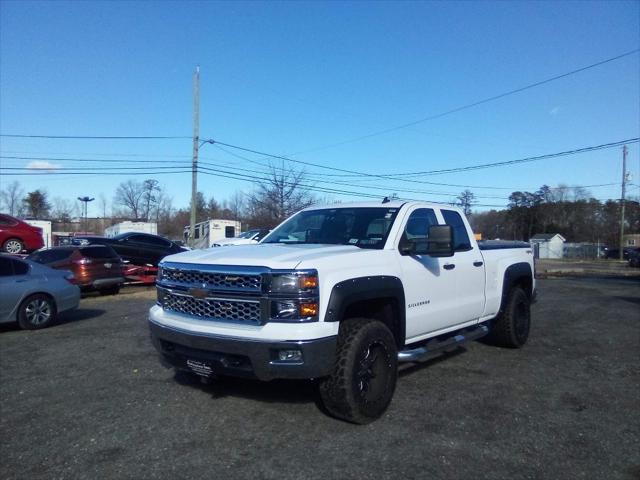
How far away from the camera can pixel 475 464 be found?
11.9 ft

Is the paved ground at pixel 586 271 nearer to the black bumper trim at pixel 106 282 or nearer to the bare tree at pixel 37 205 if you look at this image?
the black bumper trim at pixel 106 282

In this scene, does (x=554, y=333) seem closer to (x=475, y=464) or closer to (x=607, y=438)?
(x=607, y=438)

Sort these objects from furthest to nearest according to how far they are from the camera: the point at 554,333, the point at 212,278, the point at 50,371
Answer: the point at 554,333, the point at 50,371, the point at 212,278

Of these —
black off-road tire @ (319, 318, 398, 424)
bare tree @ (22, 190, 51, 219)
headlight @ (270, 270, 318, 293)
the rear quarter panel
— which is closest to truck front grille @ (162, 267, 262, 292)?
headlight @ (270, 270, 318, 293)

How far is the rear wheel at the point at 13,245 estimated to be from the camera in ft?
51.7

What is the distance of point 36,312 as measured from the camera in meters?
9.17

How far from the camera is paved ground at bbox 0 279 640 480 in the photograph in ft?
11.7

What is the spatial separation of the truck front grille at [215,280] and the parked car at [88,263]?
396 inches

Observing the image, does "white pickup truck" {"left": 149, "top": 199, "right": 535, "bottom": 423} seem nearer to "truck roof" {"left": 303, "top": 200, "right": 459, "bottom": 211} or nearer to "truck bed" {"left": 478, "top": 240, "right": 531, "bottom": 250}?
"truck roof" {"left": 303, "top": 200, "right": 459, "bottom": 211}

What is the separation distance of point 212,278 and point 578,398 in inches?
148

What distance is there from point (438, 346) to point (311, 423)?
1.69 meters

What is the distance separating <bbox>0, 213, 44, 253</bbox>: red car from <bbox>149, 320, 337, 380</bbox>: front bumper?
14094 millimetres

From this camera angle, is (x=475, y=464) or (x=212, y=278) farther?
(x=212, y=278)

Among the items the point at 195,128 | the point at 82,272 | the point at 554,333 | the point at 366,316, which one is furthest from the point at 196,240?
the point at 366,316
